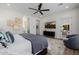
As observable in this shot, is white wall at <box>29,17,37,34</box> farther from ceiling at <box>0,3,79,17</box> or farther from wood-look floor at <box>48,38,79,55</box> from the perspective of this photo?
wood-look floor at <box>48,38,79,55</box>

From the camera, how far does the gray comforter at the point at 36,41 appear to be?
186 cm

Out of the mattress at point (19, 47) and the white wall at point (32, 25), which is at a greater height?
the white wall at point (32, 25)

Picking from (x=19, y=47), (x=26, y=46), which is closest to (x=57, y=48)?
(x=26, y=46)

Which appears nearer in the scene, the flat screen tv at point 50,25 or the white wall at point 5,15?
the white wall at point 5,15

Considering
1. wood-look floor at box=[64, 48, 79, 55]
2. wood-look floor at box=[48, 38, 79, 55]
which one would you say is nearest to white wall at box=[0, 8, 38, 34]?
wood-look floor at box=[48, 38, 79, 55]

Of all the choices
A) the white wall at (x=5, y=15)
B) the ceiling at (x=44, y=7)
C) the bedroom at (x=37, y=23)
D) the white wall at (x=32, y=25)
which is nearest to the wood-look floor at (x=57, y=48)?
the bedroom at (x=37, y=23)

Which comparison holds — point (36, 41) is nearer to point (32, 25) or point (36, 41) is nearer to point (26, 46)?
point (26, 46)

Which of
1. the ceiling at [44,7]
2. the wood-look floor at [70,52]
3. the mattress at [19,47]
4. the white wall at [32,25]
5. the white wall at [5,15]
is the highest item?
the ceiling at [44,7]

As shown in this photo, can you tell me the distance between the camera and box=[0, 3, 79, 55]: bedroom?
183 centimetres

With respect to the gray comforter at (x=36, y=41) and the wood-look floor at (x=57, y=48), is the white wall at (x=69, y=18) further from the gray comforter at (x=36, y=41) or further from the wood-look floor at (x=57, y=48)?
the gray comforter at (x=36, y=41)

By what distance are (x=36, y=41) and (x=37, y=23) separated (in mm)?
340

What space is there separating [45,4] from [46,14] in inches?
7.2

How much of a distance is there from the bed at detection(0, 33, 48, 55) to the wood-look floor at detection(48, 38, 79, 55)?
93 millimetres
